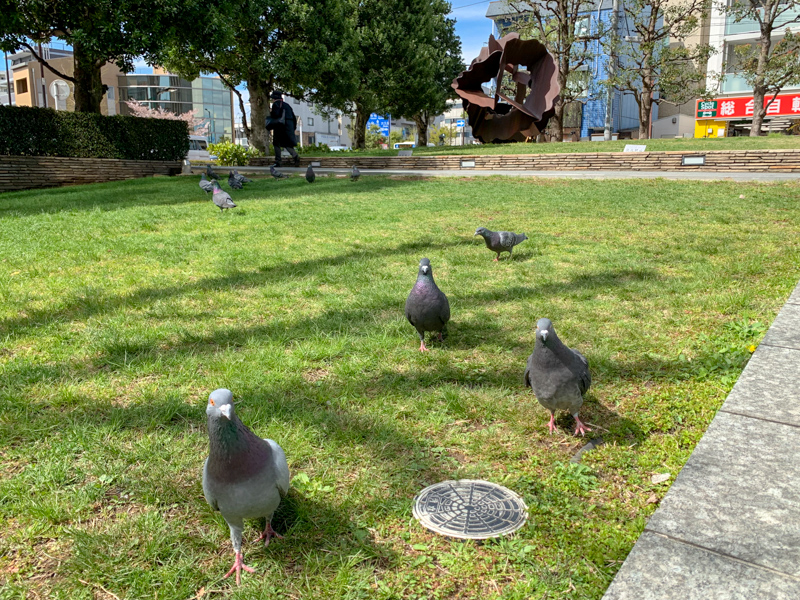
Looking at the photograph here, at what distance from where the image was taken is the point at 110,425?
10.6 ft

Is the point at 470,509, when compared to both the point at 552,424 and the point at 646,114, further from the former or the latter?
the point at 646,114

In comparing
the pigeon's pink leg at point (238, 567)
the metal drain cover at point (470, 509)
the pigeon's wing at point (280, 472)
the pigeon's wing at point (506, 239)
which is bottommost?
the pigeon's pink leg at point (238, 567)

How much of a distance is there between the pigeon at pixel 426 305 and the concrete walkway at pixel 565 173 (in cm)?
1281

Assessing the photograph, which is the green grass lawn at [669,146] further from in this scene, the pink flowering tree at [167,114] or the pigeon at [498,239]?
the pink flowering tree at [167,114]

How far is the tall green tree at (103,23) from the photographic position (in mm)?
15570

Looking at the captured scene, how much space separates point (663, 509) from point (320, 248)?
6.21 m

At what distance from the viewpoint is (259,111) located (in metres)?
25.8

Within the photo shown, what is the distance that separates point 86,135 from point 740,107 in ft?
128

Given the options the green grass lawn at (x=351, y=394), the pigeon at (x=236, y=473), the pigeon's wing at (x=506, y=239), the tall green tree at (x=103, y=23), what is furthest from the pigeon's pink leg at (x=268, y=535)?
the tall green tree at (x=103, y=23)

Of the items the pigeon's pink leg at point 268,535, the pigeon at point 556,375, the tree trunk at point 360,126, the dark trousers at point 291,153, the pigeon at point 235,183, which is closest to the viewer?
the pigeon's pink leg at point 268,535

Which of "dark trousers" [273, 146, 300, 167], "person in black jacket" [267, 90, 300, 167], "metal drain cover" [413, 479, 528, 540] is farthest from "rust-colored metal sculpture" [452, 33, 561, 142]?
"metal drain cover" [413, 479, 528, 540]

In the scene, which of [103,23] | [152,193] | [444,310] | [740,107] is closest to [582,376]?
[444,310]

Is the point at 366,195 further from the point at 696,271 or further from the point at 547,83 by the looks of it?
the point at 547,83

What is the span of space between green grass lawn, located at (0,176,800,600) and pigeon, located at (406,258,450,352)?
0.26m
